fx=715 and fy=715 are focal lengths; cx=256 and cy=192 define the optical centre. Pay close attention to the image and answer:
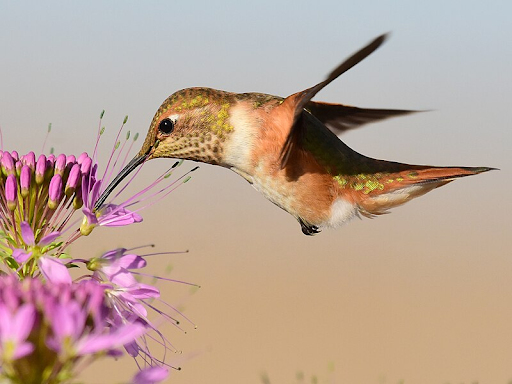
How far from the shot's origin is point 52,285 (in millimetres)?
1678

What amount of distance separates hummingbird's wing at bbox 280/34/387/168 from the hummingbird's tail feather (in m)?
0.43

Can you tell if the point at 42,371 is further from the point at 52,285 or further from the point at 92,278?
the point at 92,278

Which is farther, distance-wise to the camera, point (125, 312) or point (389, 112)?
point (389, 112)

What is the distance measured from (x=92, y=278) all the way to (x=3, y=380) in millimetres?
528

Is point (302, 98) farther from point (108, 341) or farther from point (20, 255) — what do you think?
point (108, 341)

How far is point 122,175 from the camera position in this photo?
2639 mm

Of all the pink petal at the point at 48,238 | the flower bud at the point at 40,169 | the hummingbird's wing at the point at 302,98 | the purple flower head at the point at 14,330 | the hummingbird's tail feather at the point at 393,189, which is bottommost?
the purple flower head at the point at 14,330

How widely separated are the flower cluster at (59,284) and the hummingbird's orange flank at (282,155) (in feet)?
1.23

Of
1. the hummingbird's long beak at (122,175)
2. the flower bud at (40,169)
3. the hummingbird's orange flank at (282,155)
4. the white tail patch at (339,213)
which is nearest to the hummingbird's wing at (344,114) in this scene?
the hummingbird's orange flank at (282,155)

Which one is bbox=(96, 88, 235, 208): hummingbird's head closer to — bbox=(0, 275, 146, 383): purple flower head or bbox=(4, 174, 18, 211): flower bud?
bbox=(4, 174, 18, 211): flower bud

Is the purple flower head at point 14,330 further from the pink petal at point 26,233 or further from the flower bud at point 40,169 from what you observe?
the flower bud at point 40,169

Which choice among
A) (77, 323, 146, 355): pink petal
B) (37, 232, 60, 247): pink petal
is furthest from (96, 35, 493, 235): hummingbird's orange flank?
(77, 323, 146, 355): pink petal

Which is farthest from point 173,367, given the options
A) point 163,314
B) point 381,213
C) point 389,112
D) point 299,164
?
point 389,112

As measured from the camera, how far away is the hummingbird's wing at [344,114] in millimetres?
3326
